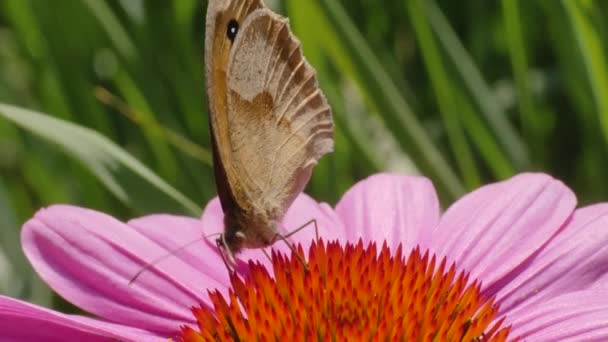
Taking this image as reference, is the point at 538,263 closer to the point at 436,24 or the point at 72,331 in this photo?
the point at 436,24

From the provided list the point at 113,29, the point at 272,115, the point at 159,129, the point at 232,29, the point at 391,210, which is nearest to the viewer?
the point at 232,29

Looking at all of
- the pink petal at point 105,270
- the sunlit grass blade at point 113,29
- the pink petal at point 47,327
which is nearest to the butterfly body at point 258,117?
the pink petal at point 105,270

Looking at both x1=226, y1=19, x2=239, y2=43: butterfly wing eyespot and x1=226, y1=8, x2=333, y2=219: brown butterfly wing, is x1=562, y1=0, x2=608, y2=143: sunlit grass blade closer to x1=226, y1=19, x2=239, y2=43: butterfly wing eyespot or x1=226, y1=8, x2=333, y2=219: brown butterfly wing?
x1=226, y1=8, x2=333, y2=219: brown butterfly wing

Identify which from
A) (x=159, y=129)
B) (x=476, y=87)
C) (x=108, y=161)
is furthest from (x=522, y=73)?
(x=108, y=161)

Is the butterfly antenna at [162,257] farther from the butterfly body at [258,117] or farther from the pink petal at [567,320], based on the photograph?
the pink petal at [567,320]

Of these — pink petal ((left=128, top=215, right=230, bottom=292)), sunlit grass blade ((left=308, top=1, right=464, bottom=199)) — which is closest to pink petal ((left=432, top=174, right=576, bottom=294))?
sunlit grass blade ((left=308, top=1, right=464, bottom=199))

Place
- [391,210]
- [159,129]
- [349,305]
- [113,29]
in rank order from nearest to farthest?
[349,305] → [391,210] → [159,129] → [113,29]

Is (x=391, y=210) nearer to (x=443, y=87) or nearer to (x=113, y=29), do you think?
(x=443, y=87)
